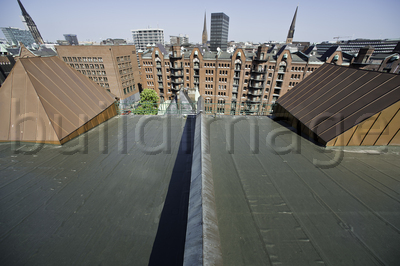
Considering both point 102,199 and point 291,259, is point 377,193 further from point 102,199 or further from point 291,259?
point 102,199

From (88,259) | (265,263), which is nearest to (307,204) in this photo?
(265,263)

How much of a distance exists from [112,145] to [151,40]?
19013 cm

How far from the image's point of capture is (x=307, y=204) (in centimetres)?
551

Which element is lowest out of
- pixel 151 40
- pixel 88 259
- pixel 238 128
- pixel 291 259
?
pixel 88 259

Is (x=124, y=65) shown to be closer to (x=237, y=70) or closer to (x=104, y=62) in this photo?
(x=104, y=62)

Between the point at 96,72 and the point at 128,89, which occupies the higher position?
the point at 96,72

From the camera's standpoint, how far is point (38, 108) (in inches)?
344

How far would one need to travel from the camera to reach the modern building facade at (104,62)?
48.8m

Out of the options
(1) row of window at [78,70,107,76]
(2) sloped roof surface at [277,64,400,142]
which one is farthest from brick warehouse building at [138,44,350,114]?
(2) sloped roof surface at [277,64,400,142]

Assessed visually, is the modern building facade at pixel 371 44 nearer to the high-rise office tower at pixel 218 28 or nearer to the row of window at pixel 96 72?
the high-rise office tower at pixel 218 28

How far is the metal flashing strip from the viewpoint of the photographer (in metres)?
3.29

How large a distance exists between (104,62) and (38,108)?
51.0 meters

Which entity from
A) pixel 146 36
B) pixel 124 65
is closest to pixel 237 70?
pixel 124 65

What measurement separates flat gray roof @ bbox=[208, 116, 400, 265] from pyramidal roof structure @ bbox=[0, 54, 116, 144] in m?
9.08
